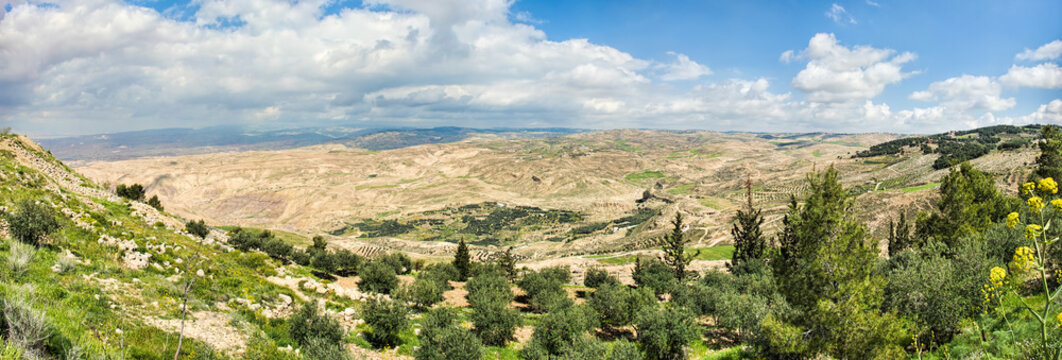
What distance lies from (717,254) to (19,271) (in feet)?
285

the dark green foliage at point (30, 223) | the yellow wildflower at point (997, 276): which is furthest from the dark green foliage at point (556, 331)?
the dark green foliage at point (30, 223)

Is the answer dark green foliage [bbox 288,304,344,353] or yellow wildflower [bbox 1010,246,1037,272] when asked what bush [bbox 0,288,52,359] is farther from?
yellow wildflower [bbox 1010,246,1037,272]

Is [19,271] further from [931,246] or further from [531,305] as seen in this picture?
[931,246]

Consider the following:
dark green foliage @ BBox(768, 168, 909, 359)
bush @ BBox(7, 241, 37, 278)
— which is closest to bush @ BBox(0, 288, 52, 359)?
bush @ BBox(7, 241, 37, 278)

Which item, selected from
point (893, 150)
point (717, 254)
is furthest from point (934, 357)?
point (893, 150)

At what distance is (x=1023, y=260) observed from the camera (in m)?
5.80

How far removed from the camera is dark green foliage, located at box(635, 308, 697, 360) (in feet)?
76.3

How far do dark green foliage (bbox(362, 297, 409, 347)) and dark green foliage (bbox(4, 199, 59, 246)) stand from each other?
15.0m

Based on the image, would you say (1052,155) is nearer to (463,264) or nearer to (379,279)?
(463,264)

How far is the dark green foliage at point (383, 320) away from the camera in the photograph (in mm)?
22266

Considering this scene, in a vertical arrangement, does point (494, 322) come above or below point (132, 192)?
below

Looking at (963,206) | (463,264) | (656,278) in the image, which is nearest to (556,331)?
(656,278)

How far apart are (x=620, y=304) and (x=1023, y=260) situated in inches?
998

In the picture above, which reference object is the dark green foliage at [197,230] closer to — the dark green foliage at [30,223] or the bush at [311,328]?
the dark green foliage at [30,223]
